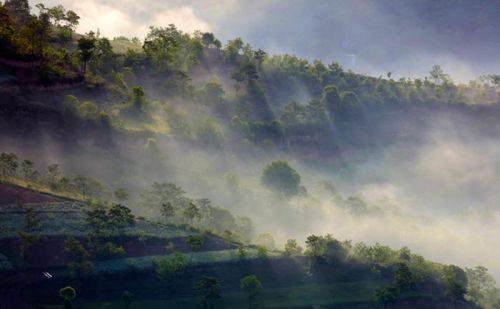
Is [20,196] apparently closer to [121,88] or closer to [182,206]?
[182,206]

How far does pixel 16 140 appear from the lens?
413 feet

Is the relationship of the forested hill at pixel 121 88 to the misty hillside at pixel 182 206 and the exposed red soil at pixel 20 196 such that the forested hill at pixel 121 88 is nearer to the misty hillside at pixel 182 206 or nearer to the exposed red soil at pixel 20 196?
the misty hillside at pixel 182 206

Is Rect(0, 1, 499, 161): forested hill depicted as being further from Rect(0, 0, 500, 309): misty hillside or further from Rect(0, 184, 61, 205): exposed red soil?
Rect(0, 184, 61, 205): exposed red soil

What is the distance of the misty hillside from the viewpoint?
9106 cm

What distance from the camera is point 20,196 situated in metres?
101

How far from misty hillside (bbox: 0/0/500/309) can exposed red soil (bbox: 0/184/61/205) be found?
0.34 m

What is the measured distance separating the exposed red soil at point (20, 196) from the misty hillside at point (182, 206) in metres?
0.34

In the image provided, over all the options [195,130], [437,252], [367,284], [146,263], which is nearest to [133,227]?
[146,263]

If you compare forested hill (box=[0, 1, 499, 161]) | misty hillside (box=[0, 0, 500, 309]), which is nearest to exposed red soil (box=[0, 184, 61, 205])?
misty hillside (box=[0, 0, 500, 309])

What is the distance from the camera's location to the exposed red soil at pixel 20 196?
99.5 m

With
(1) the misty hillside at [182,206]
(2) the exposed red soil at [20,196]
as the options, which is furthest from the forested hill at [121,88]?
(2) the exposed red soil at [20,196]

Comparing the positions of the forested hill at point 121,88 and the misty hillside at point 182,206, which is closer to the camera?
the misty hillside at point 182,206

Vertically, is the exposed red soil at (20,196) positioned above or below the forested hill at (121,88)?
below

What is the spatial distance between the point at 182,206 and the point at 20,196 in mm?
30041
